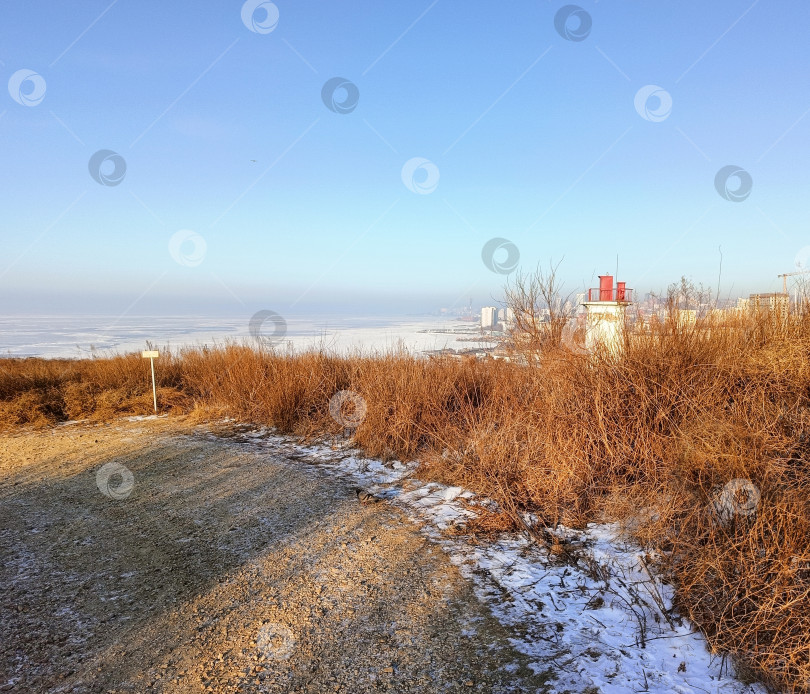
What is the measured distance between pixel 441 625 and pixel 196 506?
2.96 metres

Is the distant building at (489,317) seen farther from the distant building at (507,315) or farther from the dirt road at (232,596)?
the dirt road at (232,596)

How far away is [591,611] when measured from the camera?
2.92 m

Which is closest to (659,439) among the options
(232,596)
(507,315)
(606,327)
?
(606,327)

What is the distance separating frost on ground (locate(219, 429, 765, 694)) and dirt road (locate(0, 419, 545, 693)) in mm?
163

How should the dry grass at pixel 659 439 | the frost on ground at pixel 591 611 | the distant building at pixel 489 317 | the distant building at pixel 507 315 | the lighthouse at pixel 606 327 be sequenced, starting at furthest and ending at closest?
the distant building at pixel 489 317
the distant building at pixel 507 315
the lighthouse at pixel 606 327
the dry grass at pixel 659 439
the frost on ground at pixel 591 611

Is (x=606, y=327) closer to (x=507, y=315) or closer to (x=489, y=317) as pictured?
(x=507, y=315)

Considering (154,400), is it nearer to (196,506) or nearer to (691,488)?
(196,506)

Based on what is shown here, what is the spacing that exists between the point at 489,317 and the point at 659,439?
12.1ft

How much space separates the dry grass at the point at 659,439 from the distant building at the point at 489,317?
603mm

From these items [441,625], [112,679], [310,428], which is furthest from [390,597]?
[310,428]

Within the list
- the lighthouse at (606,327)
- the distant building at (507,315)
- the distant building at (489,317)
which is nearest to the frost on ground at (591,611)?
the lighthouse at (606,327)

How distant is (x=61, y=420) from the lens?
29.9ft

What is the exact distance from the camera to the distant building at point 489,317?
7.11 meters

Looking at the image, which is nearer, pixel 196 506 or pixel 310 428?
pixel 196 506
